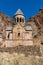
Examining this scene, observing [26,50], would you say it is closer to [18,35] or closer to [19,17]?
[18,35]

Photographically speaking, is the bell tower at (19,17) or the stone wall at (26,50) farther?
the bell tower at (19,17)

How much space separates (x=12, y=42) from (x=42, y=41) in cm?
839

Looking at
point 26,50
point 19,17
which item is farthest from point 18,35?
point 26,50

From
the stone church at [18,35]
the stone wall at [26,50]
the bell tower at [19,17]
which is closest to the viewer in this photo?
the stone wall at [26,50]

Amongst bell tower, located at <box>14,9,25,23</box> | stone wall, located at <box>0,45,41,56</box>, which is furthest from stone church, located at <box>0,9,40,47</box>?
stone wall, located at <box>0,45,41,56</box>

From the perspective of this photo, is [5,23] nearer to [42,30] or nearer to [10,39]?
[42,30]

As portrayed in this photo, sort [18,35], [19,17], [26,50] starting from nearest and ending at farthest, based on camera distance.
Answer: [26,50] < [18,35] < [19,17]

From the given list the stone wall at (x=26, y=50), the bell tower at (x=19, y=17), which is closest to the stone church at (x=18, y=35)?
the bell tower at (x=19, y=17)

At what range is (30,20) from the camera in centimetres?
5903

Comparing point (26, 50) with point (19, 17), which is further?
point (19, 17)

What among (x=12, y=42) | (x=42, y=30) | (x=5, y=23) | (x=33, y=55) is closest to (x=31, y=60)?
(x=33, y=55)

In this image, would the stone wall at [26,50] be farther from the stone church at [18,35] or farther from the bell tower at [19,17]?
the bell tower at [19,17]

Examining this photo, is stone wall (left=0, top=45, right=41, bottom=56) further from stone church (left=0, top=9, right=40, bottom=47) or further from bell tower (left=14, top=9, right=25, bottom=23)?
bell tower (left=14, top=9, right=25, bottom=23)

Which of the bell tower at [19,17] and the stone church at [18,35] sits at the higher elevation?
the bell tower at [19,17]
